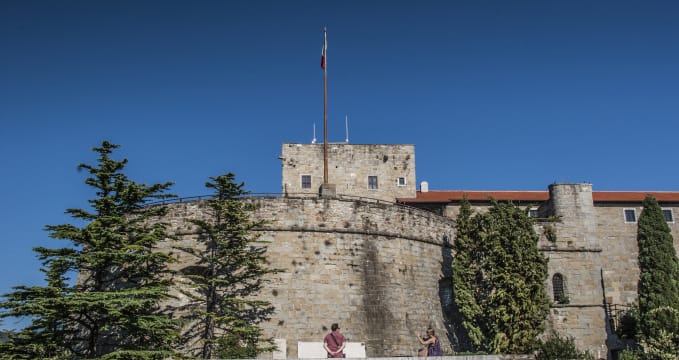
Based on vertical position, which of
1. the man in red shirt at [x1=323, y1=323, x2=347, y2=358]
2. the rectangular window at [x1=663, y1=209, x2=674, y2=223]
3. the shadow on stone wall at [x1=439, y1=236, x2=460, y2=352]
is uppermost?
the rectangular window at [x1=663, y1=209, x2=674, y2=223]

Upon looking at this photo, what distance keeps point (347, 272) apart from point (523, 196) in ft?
56.6

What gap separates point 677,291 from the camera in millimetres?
29172

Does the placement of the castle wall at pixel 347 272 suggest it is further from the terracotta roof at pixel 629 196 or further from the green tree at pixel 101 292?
the terracotta roof at pixel 629 196

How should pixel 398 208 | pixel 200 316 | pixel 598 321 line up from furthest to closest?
1. pixel 598 321
2. pixel 398 208
3. pixel 200 316

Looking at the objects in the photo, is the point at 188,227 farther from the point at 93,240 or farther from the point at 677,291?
the point at 677,291

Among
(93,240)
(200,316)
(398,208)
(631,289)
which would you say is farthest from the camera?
(631,289)

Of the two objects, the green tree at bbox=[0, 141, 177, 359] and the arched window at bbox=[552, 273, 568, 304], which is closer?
the green tree at bbox=[0, 141, 177, 359]

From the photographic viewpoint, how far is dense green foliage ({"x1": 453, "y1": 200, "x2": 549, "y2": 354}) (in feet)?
78.6

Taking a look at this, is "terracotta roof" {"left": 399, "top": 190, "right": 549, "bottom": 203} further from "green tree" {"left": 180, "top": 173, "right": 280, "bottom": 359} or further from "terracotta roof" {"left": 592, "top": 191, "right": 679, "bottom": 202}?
"green tree" {"left": 180, "top": 173, "right": 280, "bottom": 359}

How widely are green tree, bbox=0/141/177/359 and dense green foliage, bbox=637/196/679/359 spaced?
1861cm

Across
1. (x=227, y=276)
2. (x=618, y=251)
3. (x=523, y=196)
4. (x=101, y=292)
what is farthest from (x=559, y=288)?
(x=101, y=292)

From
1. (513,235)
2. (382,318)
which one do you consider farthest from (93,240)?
(513,235)

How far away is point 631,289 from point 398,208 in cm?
1638

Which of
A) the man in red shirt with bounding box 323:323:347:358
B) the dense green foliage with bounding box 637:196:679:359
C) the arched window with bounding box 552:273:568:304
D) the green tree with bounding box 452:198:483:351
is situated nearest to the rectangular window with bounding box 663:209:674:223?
the dense green foliage with bounding box 637:196:679:359
